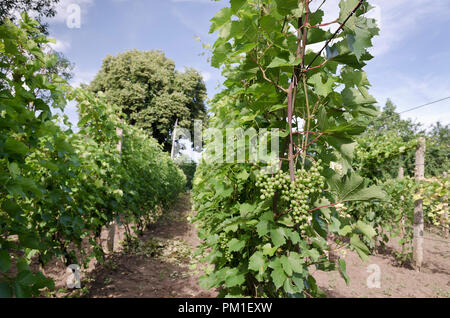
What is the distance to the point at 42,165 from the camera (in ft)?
5.86

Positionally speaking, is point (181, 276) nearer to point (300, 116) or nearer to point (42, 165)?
point (42, 165)

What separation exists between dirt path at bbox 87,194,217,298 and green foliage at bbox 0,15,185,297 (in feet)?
2.47

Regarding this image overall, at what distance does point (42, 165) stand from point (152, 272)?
3.76 metres

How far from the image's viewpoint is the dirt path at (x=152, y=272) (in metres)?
3.90

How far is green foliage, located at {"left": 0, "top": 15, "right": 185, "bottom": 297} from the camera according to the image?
1.37 meters

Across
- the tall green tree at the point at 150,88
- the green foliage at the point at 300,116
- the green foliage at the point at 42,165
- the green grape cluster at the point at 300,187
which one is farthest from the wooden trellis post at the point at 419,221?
the tall green tree at the point at 150,88

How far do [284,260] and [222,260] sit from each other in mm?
965

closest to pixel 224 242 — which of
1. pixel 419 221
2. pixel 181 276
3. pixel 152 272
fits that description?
pixel 181 276

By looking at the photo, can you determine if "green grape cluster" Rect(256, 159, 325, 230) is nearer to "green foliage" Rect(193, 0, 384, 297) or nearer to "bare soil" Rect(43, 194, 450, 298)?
"green foliage" Rect(193, 0, 384, 297)

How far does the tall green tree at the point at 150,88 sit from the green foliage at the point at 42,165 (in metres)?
19.0

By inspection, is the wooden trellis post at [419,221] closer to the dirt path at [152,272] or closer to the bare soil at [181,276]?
the bare soil at [181,276]

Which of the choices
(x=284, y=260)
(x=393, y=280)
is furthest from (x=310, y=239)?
(x=393, y=280)
